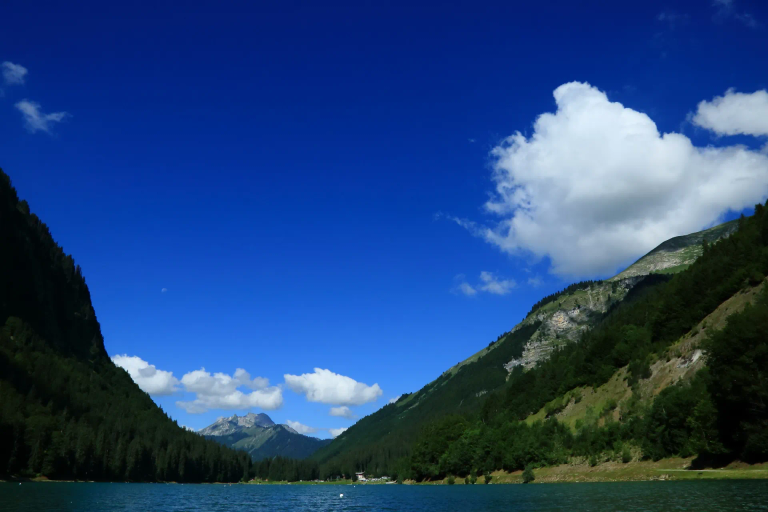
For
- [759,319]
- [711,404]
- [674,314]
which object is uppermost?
[674,314]

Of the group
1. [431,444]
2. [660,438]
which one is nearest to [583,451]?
[660,438]

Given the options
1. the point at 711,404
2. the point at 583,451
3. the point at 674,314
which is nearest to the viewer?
the point at 711,404

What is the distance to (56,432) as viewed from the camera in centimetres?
18788

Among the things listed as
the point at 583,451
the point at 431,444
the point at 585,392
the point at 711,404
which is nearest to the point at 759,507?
the point at 711,404

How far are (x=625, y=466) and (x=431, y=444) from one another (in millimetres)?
95609

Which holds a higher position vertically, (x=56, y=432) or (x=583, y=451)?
(x=56, y=432)

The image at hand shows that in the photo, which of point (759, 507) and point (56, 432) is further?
point (56, 432)

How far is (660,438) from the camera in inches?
4063

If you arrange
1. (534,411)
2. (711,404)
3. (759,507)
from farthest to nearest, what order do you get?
(534,411) < (711,404) < (759,507)

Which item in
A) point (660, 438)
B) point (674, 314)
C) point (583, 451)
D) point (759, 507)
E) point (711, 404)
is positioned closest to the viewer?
point (759, 507)

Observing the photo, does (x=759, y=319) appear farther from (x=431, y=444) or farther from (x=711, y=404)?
(x=431, y=444)

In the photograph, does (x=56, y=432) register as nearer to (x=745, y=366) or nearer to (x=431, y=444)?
(x=431, y=444)

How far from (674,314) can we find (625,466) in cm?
5090

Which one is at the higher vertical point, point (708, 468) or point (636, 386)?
point (636, 386)
